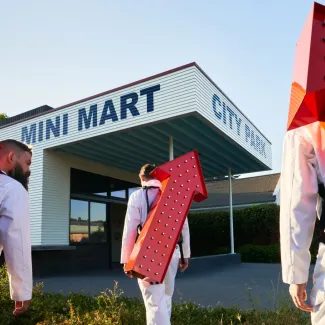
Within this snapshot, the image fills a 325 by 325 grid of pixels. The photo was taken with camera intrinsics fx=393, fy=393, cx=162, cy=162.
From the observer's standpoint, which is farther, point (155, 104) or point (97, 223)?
point (97, 223)

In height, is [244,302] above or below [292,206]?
below

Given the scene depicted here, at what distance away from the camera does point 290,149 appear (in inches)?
79.0

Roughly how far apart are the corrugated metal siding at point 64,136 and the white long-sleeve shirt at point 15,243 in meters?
7.11

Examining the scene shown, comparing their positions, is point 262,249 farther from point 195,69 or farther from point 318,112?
point 318,112

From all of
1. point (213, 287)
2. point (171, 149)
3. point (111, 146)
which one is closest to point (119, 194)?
point (111, 146)

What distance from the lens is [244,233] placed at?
62.4 feet

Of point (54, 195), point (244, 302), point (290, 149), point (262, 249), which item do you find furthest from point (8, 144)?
point (262, 249)

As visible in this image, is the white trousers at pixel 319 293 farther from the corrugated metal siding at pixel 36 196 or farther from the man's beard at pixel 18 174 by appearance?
the corrugated metal siding at pixel 36 196

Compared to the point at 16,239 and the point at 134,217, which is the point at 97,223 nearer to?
the point at 134,217

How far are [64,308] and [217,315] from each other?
6.81 ft

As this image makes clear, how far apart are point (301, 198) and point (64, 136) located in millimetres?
10492

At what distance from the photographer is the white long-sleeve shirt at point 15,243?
2.46 metres

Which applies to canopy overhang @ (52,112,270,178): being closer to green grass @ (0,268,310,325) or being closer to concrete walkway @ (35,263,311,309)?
concrete walkway @ (35,263,311,309)

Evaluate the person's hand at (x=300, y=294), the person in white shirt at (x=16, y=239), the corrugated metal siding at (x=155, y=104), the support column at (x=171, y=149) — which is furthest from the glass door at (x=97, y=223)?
the person's hand at (x=300, y=294)
